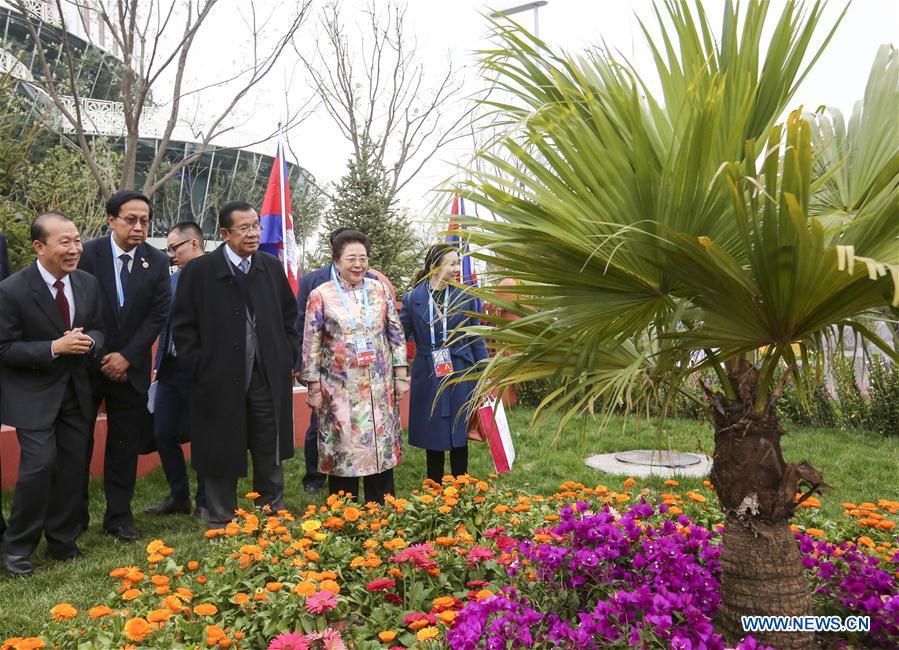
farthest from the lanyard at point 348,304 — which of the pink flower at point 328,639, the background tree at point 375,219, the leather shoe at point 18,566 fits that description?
the background tree at point 375,219

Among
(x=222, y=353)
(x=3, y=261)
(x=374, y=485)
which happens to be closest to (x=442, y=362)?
(x=374, y=485)

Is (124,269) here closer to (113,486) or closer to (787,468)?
(113,486)

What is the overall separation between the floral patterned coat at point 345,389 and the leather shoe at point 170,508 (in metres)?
1.37

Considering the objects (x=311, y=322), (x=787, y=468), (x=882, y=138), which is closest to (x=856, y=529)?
(x=787, y=468)

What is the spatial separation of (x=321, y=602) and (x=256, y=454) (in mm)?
2576

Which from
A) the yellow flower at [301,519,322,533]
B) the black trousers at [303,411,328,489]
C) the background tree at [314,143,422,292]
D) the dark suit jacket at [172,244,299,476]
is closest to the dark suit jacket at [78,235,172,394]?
the dark suit jacket at [172,244,299,476]

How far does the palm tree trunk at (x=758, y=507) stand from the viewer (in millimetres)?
2492

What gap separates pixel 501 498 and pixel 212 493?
1950 millimetres

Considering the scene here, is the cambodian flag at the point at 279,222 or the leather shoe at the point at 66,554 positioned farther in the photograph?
the cambodian flag at the point at 279,222

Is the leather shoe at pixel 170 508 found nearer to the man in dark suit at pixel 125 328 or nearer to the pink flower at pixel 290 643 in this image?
the man in dark suit at pixel 125 328

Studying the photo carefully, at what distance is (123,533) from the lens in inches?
199

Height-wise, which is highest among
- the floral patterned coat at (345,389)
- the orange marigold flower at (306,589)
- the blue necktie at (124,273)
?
the blue necktie at (124,273)

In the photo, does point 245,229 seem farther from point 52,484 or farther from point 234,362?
point 52,484

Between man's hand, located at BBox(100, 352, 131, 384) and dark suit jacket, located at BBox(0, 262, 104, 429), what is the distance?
0.68 feet
